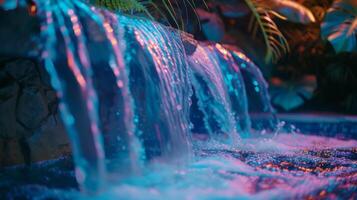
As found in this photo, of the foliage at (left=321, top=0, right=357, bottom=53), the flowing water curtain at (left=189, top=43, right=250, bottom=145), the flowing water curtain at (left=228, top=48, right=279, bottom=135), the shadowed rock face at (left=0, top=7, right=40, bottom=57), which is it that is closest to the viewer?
the shadowed rock face at (left=0, top=7, right=40, bottom=57)

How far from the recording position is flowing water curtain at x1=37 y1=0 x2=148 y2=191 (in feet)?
5.13

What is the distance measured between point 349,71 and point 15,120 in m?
4.18

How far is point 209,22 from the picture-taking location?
4020mm

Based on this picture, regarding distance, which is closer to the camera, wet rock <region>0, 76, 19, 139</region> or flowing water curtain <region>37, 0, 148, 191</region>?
flowing water curtain <region>37, 0, 148, 191</region>

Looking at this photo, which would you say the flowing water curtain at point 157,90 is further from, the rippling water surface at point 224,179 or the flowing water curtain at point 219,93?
the flowing water curtain at point 219,93

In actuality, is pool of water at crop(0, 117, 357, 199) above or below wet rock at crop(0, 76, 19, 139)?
below

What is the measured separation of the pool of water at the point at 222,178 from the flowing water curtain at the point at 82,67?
5.3 inches

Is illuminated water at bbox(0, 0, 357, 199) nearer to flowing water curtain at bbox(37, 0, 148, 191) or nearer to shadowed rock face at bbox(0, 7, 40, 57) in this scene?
flowing water curtain at bbox(37, 0, 148, 191)

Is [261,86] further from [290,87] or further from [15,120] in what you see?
[15,120]

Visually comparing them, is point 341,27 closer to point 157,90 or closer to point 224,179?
point 157,90

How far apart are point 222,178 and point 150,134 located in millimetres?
723

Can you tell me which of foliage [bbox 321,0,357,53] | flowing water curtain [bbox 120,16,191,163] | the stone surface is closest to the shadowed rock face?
the stone surface

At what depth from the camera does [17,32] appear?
2.03 meters

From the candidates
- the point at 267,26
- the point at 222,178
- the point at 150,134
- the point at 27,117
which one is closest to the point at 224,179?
the point at 222,178
